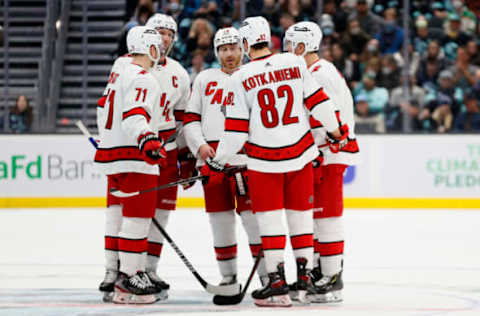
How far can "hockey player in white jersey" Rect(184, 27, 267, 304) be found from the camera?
4910mm

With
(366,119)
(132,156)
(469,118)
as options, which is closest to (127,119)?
(132,156)

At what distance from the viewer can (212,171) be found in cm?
468

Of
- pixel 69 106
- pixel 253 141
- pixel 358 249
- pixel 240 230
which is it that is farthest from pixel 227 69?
pixel 69 106

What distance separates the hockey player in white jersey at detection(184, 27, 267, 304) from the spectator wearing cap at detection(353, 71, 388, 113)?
207 inches

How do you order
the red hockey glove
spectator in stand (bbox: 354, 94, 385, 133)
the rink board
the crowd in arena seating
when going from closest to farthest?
the red hockey glove
the rink board
spectator in stand (bbox: 354, 94, 385, 133)
the crowd in arena seating

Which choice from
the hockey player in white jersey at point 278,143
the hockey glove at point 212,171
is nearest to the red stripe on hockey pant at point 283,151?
the hockey player in white jersey at point 278,143

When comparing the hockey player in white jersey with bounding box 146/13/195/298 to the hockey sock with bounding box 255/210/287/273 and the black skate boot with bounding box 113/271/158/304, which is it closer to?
the black skate boot with bounding box 113/271/158/304

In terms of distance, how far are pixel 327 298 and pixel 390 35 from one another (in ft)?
20.5

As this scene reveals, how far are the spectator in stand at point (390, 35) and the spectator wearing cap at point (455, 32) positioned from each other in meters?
0.56

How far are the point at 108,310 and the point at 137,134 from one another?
788mm

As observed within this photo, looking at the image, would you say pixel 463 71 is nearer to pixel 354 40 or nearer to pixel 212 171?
pixel 354 40

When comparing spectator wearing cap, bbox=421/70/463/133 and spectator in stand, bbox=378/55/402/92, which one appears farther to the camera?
spectator in stand, bbox=378/55/402/92

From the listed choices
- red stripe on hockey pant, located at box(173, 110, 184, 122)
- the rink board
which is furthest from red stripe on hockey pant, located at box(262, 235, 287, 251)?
the rink board

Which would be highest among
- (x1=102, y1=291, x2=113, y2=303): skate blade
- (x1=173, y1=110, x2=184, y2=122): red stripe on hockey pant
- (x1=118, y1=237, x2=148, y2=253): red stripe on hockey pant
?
(x1=173, y1=110, x2=184, y2=122): red stripe on hockey pant
